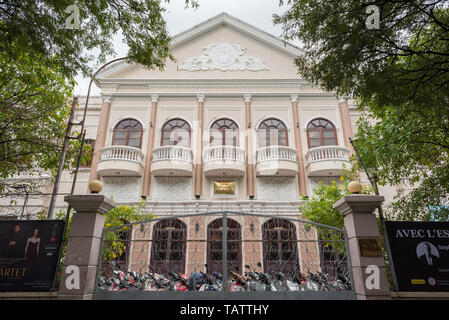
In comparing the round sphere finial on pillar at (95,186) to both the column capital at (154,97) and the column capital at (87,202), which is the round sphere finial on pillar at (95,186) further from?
the column capital at (154,97)

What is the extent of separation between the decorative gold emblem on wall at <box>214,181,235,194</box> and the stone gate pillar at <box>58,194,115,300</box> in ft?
27.2

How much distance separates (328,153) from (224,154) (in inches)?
180

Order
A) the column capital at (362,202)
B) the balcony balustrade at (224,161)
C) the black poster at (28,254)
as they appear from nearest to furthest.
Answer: the black poster at (28,254) < the column capital at (362,202) < the balcony balustrade at (224,161)

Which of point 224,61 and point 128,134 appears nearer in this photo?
point 128,134

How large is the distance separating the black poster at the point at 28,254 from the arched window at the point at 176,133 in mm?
9273

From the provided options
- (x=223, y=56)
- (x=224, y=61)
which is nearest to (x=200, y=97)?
(x=224, y=61)

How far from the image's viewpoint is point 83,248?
12.3ft

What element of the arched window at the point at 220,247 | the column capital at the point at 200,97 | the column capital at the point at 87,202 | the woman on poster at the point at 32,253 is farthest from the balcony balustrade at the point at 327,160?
the woman on poster at the point at 32,253

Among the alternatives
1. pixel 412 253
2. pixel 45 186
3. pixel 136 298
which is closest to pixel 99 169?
pixel 45 186

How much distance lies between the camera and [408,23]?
15.1ft

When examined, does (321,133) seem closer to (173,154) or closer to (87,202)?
(173,154)

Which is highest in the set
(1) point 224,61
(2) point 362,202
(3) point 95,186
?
(1) point 224,61

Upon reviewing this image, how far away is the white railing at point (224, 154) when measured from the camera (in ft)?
39.6

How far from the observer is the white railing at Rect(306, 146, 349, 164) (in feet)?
39.5
